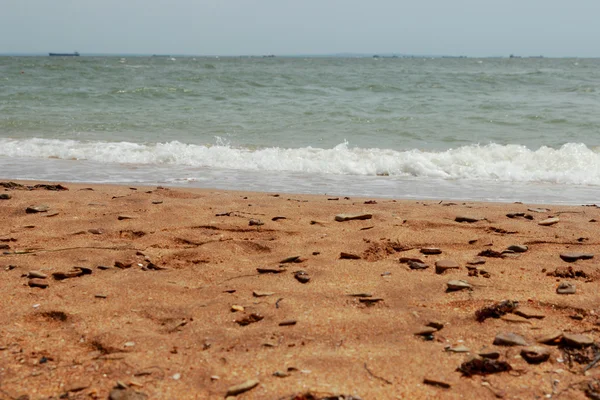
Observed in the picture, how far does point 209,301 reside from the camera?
335cm

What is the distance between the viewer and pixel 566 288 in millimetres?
3518

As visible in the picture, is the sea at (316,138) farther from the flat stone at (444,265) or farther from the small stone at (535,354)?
the small stone at (535,354)

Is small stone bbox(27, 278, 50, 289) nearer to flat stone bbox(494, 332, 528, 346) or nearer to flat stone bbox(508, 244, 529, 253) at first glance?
flat stone bbox(494, 332, 528, 346)

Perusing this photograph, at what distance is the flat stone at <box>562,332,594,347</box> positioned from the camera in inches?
111

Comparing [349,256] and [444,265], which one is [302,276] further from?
[444,265]

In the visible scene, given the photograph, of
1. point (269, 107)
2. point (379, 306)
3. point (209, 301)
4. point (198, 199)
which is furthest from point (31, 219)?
point (269, 107)

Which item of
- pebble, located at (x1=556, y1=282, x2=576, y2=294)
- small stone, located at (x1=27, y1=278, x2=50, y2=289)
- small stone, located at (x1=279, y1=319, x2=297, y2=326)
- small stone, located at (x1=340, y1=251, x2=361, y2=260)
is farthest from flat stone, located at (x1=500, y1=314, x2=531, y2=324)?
small stone, located at (x1=27, y1=278, x2=50, y2=289)

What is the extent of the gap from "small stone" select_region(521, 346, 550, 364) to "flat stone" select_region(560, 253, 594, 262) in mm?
1510

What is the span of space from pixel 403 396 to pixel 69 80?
76.0 ft

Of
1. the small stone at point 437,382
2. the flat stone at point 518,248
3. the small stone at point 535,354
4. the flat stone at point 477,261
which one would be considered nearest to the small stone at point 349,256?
the flat stone at point 477,261

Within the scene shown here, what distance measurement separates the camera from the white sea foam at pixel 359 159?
877 cm

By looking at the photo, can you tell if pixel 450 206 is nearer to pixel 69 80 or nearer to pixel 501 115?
pixel 501 115

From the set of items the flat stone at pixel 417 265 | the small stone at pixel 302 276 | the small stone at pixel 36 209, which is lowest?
the small stone at pixel 302 276

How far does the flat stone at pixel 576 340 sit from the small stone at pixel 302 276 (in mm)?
1383
